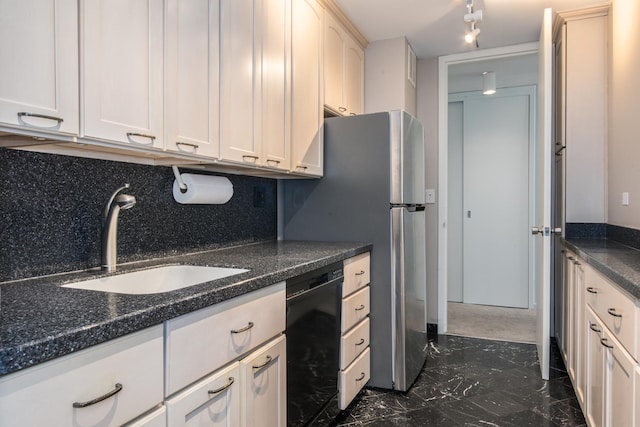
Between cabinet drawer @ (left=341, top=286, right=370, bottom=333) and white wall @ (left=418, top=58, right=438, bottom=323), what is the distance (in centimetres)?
128

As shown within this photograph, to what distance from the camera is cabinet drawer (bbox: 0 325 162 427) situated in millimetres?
689

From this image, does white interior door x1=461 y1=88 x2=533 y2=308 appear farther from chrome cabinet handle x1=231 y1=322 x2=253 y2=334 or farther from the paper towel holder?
chrome cabinet handle x1=231 y1=322 x2=253 y2=334

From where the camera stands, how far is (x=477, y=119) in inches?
179

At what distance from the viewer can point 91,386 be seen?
0.80 meters

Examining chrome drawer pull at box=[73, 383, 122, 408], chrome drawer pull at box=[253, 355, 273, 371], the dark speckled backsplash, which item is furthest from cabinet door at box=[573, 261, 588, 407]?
chrome drawer pull at box=[73, 383, 122, 408]

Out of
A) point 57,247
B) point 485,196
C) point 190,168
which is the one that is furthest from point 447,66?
point 57,247

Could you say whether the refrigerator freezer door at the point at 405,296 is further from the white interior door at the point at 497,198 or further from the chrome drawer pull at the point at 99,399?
the white interior door at the point at 497,198

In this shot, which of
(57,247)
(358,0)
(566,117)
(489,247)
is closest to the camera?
(57,247)

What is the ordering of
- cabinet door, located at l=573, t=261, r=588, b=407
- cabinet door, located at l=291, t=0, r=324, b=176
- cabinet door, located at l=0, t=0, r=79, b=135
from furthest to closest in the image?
cabinet door, located at l=291, t=0, r=324, b=176 < cabinet door, located at l=573, t=261, r=588, b=407 < cabinet door, located at l=0, t=0, r=79, b=135

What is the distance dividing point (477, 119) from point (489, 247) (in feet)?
4.63

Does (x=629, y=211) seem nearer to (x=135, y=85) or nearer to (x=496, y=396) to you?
(x=496, y=396)

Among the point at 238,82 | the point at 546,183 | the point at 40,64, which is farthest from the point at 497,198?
the point at 40,64

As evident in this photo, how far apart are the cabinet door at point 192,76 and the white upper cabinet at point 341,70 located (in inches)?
44.1

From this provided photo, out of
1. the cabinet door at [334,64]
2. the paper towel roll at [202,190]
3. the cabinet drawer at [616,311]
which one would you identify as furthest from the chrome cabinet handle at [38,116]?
the cabinet door at [334,64]
